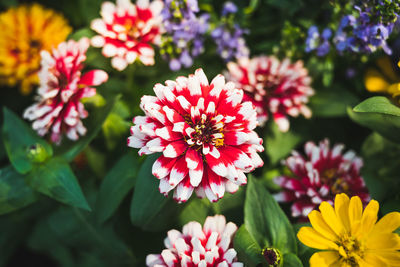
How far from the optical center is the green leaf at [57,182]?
3.09 ft

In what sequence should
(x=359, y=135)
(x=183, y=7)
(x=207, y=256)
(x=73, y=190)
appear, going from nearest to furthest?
(x=207, y=256) → (x=73, y=190) → (x=183, y=7) → (x=359, y=135)

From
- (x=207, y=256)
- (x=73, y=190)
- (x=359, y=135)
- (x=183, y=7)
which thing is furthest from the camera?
(x=359, y=135)

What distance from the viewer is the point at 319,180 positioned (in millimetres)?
A: 1011

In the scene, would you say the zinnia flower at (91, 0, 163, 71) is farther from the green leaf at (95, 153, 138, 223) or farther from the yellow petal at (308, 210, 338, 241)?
the yellow petal at (308, 210, 338, 241)

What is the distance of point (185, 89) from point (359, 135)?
87 cm

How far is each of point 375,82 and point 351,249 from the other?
0.65 metres

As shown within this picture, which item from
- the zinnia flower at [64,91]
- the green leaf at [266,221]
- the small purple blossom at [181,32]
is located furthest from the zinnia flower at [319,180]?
the zinnia flower at [64,91]

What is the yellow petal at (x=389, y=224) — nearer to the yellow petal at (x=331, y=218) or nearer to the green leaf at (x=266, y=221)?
the yellow petal at (x=331, y=218)

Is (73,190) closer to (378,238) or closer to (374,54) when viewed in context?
(378,238)

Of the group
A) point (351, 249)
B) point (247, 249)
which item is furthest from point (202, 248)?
point (351, 249)

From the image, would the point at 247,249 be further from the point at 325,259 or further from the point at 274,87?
the point at 274,87

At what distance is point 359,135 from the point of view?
1360mm

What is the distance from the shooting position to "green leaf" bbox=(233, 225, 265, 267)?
80 centimetres

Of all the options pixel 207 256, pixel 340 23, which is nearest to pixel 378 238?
pixel 207 256
